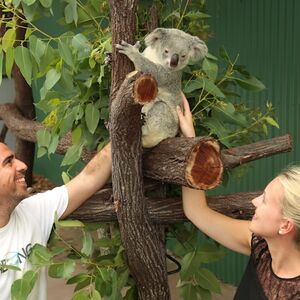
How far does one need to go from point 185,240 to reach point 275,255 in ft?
1.85

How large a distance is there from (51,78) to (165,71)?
42 centimetres

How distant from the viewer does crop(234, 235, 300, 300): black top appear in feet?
4.44

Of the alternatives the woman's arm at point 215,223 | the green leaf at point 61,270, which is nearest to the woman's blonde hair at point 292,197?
the woman's arm at point 215,223

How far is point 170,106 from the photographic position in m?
1.80

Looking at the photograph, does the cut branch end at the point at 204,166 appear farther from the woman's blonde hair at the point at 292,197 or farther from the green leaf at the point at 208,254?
the green leaf at the point at 208,254

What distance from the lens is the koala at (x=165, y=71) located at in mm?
1726

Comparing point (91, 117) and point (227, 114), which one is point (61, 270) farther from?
point (227, 114)

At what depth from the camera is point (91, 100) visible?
70.1 inches

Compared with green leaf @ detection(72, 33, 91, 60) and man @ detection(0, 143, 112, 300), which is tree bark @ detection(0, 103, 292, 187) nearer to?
man @ detection(0, 143, 112, 300)

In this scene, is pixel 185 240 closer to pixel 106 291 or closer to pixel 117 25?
pixel 106 291

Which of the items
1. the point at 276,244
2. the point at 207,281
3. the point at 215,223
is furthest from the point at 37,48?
the point at 207,281

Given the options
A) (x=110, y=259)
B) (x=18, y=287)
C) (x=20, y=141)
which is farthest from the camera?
(x=20, y=141)

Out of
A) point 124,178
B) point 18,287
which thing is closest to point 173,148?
point 124,178

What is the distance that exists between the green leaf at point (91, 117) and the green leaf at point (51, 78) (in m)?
0.15
